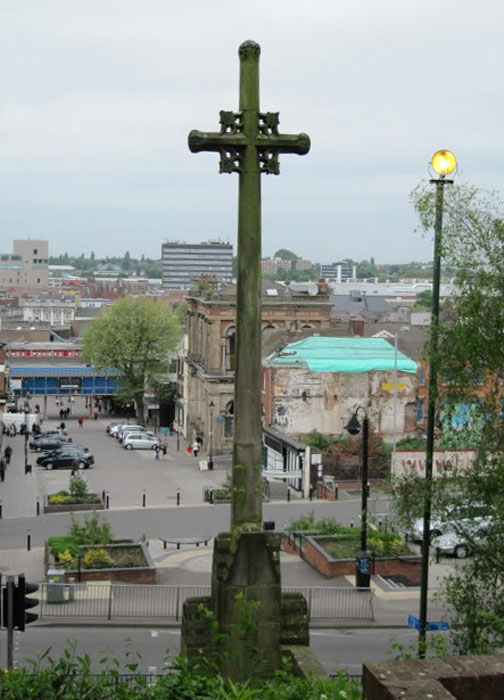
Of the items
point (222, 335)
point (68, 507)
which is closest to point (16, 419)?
point (222, 335)

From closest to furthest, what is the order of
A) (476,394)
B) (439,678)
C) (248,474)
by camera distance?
(439,678)
(248,474)
(476,394)

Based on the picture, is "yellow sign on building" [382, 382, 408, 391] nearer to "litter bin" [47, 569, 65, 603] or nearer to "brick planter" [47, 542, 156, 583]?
"brick planter" [47, 542, 156, 583]

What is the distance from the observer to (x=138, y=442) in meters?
56.8

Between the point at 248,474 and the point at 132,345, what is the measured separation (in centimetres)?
5790

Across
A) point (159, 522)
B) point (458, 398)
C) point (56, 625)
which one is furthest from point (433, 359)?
point (159, 522)

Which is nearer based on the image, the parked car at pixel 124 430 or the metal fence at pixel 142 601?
the metal fence at pixel 142 601

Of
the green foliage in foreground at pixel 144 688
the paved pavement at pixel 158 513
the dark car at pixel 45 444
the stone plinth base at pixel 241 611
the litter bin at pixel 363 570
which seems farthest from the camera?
the dark car at pixel 45 444

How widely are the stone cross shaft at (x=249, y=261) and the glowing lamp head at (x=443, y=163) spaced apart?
3.92 m

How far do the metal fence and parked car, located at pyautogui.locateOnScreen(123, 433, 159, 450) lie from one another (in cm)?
3140

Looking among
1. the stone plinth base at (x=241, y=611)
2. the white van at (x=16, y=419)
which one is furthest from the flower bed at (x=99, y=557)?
the white van at (x=16, y=419)

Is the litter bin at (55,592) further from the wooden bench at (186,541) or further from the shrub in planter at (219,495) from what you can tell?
the shrub in planter at (219,495)

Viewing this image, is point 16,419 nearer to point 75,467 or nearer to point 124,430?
point 124,430

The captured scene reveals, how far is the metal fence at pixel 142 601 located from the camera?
23.4 metres

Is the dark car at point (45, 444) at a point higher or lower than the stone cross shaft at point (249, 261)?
lower
